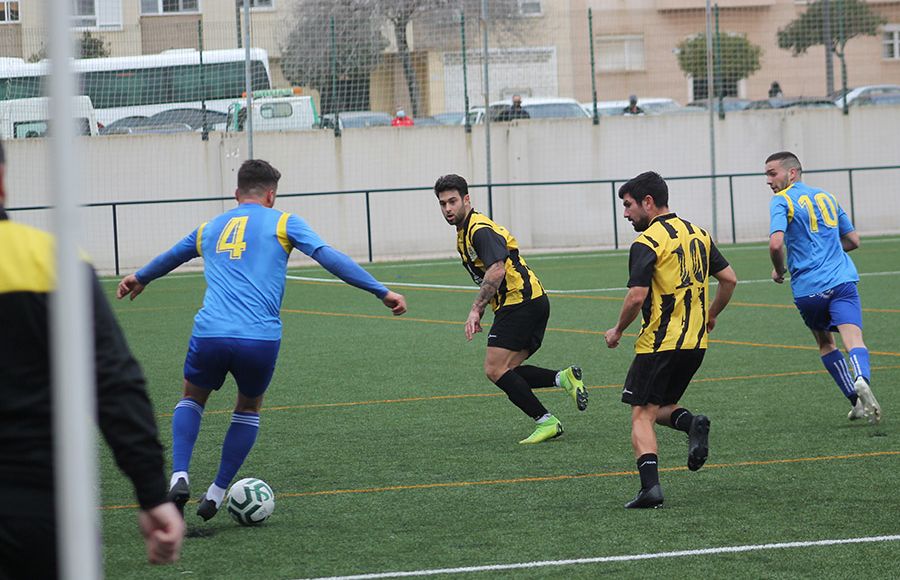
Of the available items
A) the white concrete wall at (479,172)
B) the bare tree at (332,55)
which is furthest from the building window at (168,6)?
the white concrete wall at (479,172)

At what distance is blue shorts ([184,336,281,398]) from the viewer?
643 cm

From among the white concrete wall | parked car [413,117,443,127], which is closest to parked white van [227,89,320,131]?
the white concrete wall

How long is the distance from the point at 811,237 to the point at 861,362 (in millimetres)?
942

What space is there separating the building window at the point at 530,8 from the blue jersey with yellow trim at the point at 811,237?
2473 cm

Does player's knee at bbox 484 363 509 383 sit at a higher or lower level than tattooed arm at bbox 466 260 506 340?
lower

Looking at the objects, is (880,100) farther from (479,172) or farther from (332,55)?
(332,55)

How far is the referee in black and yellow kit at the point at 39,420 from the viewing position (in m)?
3.16

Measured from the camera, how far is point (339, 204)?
86.0 feet

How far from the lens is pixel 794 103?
2939 centimetres

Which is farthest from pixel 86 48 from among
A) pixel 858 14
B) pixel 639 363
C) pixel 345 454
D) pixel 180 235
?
pixel 639 363

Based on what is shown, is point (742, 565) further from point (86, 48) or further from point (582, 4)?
point (582, 4)

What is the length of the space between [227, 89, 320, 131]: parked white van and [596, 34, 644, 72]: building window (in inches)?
303

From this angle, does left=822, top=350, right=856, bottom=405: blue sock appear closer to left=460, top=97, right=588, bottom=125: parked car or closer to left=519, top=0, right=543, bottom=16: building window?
left=460, top=97, right=588, bottom=125: parked car

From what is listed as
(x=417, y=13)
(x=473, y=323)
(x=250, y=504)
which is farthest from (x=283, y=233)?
(x=417, y=13)
